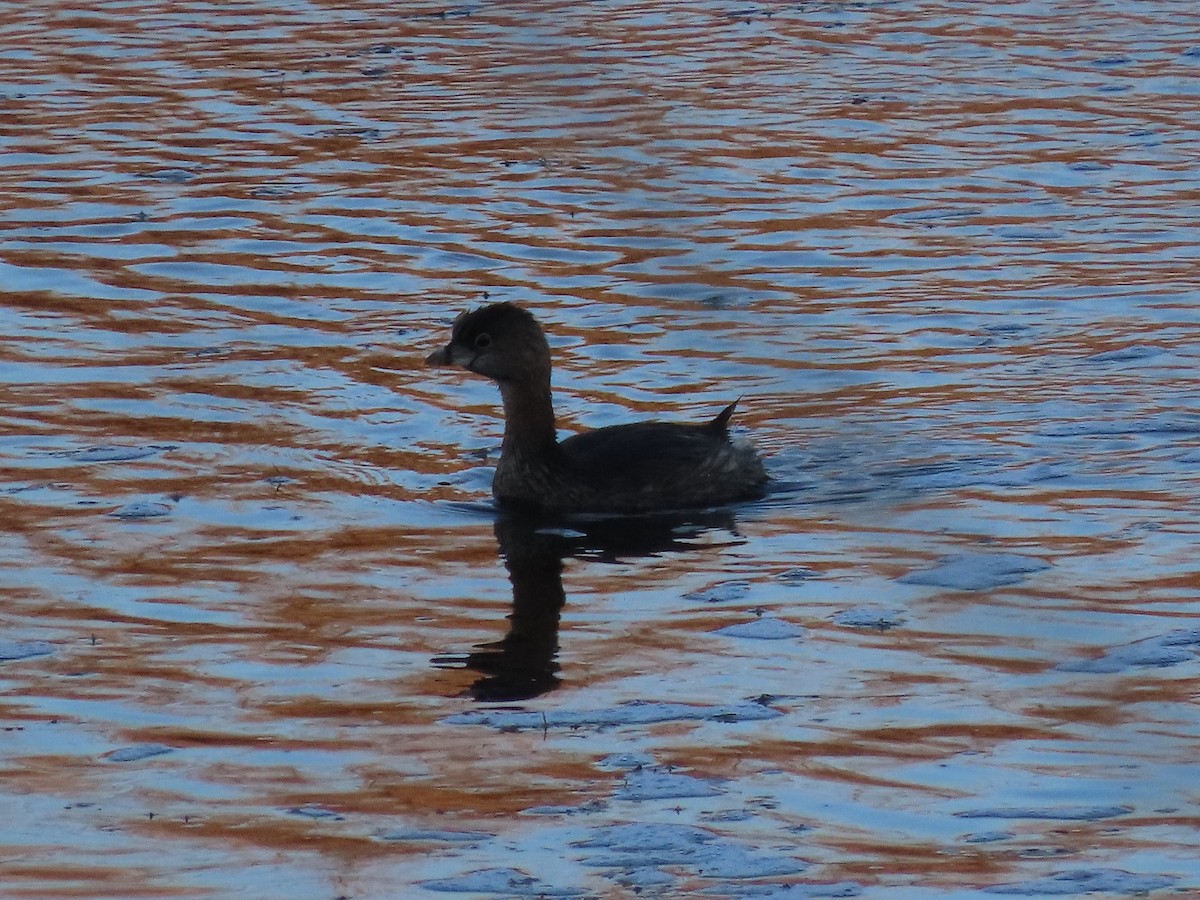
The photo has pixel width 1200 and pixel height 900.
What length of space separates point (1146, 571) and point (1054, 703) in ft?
5.33

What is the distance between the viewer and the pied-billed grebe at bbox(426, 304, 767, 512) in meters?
10.4

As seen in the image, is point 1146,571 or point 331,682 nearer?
point 331,682

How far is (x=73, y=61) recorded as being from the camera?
2050cm

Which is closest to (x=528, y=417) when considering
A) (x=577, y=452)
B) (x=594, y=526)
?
(x=577, y=452)

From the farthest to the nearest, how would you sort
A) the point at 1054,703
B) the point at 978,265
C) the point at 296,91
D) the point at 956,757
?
1. the point at 296,91
2. the point at 978,265
3. the point at 1054,703
4. the point at 956,757

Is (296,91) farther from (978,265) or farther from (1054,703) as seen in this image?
(1054,703)

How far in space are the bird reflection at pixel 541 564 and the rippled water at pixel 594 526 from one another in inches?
1.4

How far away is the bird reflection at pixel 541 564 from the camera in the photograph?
764 centimetres

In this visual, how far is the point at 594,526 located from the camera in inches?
405

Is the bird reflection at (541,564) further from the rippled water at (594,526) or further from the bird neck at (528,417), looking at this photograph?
the bird neck at (528,417)

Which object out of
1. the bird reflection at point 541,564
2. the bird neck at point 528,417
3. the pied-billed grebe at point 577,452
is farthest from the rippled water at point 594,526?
the bird neck at point 528,417

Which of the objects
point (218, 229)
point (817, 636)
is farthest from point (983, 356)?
point (218, 229)

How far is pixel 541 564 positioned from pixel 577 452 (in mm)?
1358

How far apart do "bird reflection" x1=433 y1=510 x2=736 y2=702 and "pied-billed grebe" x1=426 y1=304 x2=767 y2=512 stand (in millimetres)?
136
